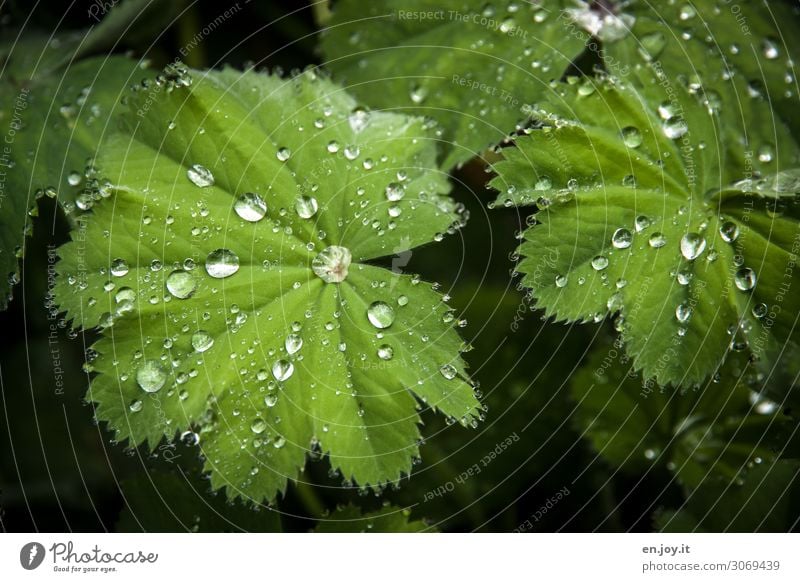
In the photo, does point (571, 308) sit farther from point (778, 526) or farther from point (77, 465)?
point (77, 465)

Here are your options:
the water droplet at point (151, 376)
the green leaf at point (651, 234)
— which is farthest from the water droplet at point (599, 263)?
the water droplet at point (151, 376)

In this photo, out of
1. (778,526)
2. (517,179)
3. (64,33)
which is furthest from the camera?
(64,33)

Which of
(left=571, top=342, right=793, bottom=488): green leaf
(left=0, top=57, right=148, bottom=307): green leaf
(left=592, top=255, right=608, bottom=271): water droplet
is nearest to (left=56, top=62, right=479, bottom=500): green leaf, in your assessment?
(left=0, top=57, right=148, bottom=307): green leaf

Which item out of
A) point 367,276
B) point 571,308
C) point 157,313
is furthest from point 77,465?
point 571,308

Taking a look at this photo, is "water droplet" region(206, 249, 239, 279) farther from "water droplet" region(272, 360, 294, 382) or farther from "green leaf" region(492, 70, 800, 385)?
"green leaf" region(492, 70, 800, 385)

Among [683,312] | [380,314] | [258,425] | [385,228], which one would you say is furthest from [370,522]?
[683,312]
